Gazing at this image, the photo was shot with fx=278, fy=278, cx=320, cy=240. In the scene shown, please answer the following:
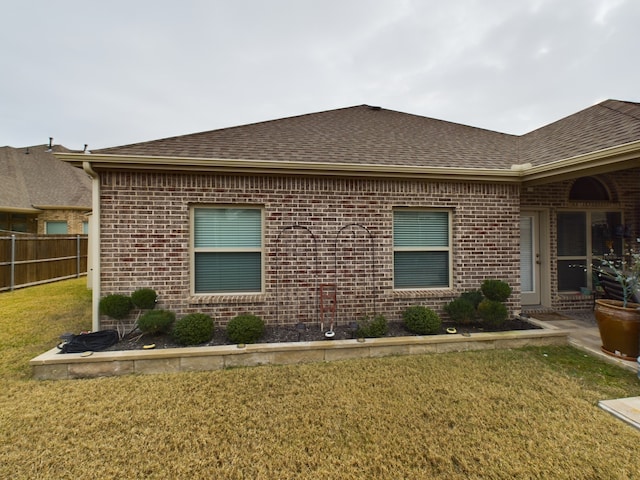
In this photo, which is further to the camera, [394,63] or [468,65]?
[468,65]

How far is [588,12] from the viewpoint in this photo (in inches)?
350

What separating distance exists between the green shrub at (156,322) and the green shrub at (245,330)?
36.4 inches

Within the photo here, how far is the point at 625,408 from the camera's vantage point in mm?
2807

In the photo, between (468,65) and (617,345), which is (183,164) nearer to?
(617,345)

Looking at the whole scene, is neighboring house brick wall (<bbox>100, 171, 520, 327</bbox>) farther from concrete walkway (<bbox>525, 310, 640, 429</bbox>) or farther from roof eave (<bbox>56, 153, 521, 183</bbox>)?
concrete walkway (<bbox>525, 310, 640, 429</bbox>)

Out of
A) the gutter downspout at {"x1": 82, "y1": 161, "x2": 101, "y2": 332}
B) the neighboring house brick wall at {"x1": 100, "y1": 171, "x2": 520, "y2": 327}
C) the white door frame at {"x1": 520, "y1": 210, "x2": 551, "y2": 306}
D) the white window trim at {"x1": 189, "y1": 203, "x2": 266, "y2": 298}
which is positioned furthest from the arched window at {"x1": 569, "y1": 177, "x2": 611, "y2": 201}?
the gutter downspout at {"x1": 82, "y1": 161, "x2": 101, "y2": 332}

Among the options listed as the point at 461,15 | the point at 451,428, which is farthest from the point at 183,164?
the point at 461,15

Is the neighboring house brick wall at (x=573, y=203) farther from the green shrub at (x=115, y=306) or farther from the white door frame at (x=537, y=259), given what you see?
the green shrub at (x=115, y=306)

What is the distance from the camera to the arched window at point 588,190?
20.2 ft

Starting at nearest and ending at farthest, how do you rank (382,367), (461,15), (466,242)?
(382,367)
(466,242)
(461,15)

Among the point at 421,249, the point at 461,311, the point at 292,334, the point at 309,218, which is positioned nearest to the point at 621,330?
the point at 461,311

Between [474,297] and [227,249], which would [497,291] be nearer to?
[474,297]

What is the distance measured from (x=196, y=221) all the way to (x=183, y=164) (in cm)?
93

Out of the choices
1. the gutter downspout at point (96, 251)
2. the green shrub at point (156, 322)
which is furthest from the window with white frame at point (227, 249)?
the gutter downspout at point (96, 251)
